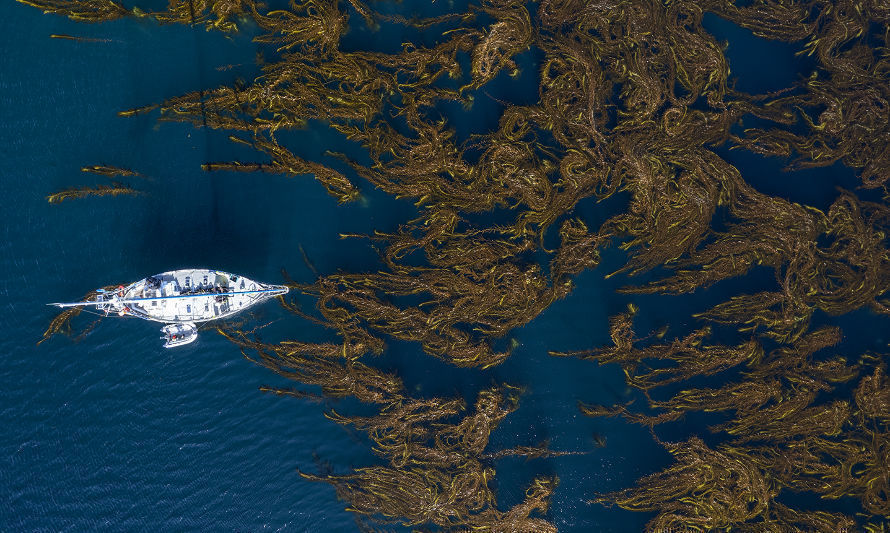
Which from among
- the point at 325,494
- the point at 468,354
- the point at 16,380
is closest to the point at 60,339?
the point at 16,380

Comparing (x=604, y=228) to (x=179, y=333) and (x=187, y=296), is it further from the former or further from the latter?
(x=179, y=333)

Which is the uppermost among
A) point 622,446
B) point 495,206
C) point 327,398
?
point 495,206

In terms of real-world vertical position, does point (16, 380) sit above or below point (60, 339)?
below

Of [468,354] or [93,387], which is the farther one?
[468,354]

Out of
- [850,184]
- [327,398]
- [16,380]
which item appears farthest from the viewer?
[850,184]

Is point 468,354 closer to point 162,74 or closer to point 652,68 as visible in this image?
point 652,68

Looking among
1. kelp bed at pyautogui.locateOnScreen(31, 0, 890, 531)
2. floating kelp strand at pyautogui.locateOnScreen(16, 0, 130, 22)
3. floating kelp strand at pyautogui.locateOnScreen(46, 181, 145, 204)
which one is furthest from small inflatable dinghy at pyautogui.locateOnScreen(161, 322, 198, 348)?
floating kelp strand at pyautogui.locateOnScreen(16, 0, 130, 22)

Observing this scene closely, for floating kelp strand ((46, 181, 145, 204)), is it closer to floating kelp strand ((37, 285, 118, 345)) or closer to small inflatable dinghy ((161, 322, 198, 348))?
floating kelp strand ((37, 285, 118, 345))

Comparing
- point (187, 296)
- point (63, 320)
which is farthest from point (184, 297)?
point (63, 320)
